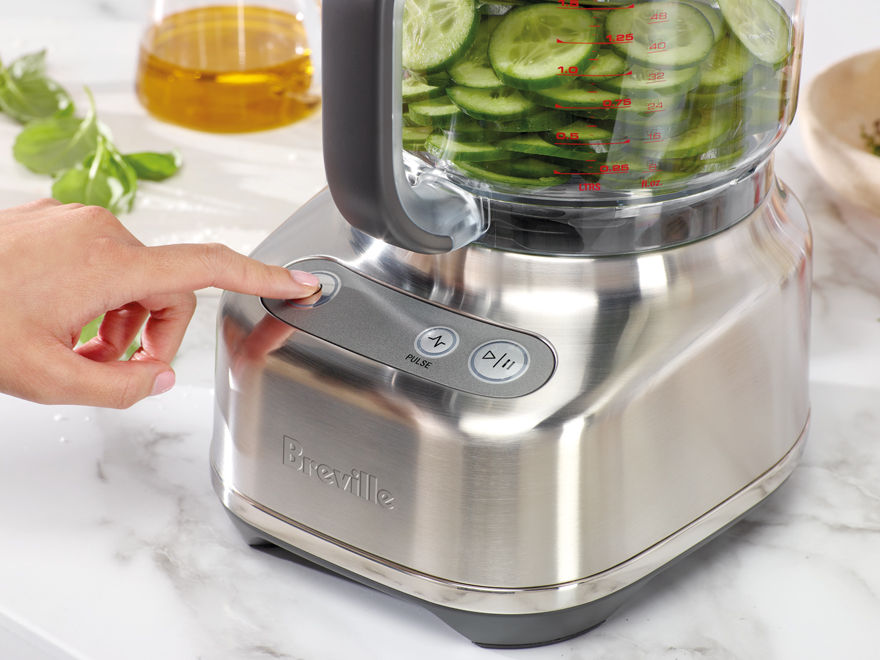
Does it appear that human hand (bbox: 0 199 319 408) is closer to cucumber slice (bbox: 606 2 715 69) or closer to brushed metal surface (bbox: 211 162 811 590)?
brushed metal surface (bbox: 211 162 811 590)

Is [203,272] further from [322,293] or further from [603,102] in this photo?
[603,102]

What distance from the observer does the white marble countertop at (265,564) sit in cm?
53

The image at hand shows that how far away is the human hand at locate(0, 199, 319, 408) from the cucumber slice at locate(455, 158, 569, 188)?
104mm

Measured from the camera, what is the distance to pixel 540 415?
0.47m

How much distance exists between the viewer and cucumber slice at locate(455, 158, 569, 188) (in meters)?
0.50

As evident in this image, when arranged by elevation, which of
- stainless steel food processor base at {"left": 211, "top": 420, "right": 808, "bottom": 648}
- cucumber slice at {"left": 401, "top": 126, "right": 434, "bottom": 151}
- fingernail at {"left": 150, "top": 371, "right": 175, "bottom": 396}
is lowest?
stainless steel food processor base at {"left": 211, "top": 420, "right": 808, "bottom": 648}

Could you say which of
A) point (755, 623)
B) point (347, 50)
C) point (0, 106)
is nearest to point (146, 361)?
point (347, 50)

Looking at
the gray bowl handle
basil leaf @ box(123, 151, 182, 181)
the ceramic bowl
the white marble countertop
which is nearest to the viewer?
the gray bowl handle

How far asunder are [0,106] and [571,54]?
A: 2.29 feet

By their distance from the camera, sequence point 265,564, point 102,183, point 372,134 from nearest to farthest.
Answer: point 372,134 → point 265,564 → point 102,183

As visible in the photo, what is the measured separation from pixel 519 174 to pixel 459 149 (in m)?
0.03

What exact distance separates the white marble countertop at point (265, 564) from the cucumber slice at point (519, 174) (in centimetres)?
22

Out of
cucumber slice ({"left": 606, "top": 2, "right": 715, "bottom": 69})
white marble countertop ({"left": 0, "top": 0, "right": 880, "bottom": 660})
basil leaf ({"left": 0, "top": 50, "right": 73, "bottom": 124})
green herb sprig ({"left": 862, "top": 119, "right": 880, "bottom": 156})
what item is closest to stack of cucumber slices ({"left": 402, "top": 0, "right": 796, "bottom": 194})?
cucumber slice ({"left": 606, "top": 2, "right": 715, "bottom": 69})

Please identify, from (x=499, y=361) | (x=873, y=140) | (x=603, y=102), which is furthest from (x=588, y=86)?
(x=873, y=140)
